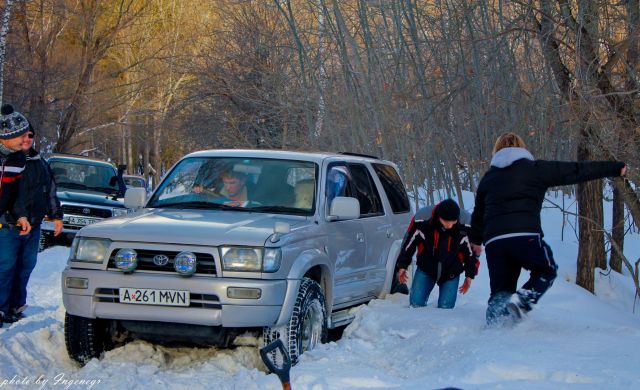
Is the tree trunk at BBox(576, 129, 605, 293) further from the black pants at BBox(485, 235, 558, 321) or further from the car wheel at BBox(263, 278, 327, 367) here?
the car wheel at BBox(263, 278, 327, 367)

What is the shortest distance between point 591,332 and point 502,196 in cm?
119

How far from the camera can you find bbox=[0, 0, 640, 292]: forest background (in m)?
9.34

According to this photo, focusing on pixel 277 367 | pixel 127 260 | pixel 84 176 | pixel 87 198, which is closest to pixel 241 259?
pixel 127 260

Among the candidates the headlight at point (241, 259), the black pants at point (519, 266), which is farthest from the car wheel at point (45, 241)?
the black pants at point (519, 266)

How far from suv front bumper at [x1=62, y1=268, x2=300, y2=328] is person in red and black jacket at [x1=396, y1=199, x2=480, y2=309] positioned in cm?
246

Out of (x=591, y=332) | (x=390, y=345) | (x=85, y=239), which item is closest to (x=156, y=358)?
(x=85, y=239)

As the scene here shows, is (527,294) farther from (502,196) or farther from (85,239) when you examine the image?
(85,239)

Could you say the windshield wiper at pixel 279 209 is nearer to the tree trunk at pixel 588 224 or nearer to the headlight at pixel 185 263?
the headlight at pixel 185 263

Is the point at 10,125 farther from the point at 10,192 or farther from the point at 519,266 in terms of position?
the point at 519,266

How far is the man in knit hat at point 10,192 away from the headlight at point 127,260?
180 cm

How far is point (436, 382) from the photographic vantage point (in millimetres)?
5539

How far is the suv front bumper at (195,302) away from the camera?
6215mm

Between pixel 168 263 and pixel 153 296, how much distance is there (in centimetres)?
26

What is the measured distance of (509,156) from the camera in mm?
A: 6816
